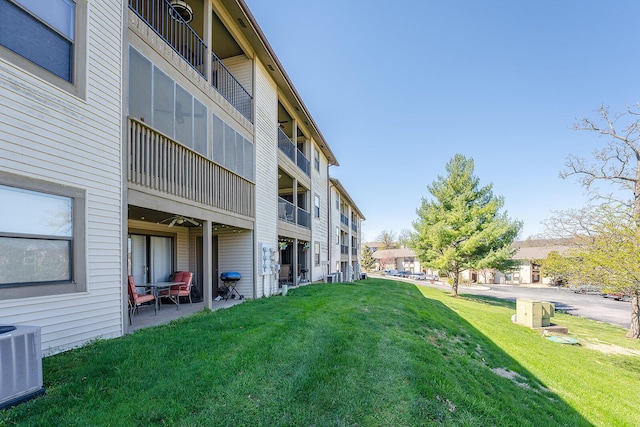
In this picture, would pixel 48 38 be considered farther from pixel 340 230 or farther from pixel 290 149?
pixel 340 230

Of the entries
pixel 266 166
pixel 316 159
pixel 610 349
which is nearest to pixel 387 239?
pixel 316 159

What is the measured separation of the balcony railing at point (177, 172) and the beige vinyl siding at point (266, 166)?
1521 millimetres

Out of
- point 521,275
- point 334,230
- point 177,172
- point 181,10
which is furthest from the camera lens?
point 521,275

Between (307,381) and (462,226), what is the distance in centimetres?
2265

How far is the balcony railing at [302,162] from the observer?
16452 millimetres

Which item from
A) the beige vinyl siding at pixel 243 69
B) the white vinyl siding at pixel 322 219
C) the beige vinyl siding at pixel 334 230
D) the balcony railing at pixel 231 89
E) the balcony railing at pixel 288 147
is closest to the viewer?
the balcony railing at pixel 231 89

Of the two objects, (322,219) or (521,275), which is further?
(521,275)

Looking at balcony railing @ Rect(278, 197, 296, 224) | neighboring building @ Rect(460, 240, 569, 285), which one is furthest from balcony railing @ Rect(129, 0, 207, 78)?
neighboring building @ Rect(460, 240, 569, 285)

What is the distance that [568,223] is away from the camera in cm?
1198

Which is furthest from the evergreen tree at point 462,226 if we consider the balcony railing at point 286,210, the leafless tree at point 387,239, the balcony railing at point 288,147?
the leafless tree at point 387,239

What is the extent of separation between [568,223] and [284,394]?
1338cm

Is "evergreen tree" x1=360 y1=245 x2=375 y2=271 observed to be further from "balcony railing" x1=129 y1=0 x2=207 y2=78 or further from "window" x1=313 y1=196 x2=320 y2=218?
"balcony railing" x1=129 y1=0 x2=207 y2=78

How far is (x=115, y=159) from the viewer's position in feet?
17.9

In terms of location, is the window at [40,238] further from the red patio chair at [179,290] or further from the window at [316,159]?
the window at [316,159]
